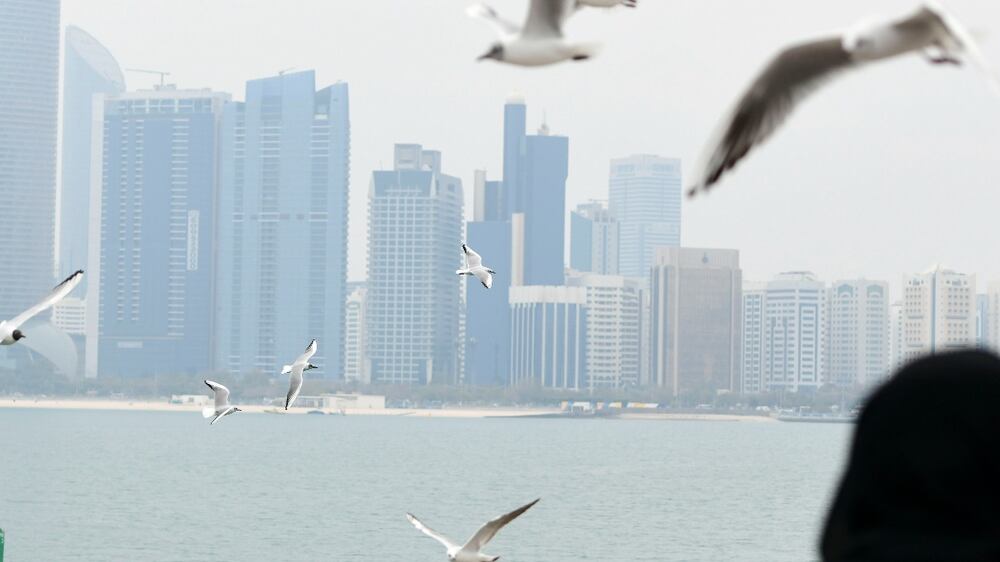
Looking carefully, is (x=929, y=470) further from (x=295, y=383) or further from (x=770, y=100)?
(x=295, y=383)

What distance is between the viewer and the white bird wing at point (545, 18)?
6.03 metres

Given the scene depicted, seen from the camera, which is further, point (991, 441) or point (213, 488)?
point (213, 488)

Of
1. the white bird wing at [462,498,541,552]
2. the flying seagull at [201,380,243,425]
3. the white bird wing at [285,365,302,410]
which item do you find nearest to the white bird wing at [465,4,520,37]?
the white bird wing at [462,498,541,552]

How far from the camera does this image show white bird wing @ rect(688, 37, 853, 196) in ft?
13.4

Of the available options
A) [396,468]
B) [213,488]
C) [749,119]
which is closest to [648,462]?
[396,468]

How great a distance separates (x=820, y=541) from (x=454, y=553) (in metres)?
18.9

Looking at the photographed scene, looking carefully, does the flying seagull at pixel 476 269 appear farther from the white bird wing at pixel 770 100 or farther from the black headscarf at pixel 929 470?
the black headscarf at pixel 929 470

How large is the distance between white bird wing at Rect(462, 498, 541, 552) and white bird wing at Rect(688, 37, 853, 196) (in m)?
8.37

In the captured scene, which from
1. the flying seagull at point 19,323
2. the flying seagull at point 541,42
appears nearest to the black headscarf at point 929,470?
the flying seagull at point 541,42

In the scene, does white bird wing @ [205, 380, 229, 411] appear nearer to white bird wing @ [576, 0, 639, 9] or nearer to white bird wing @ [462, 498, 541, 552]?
white bird wing @ [462, 498, 541, 552]

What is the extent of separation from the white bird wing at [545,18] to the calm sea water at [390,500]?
61.7 meters

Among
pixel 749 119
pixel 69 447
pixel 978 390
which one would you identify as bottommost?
pixel 69 447

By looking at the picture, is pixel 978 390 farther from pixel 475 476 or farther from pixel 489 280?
pixel 475 476

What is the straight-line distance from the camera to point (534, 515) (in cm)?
10200
